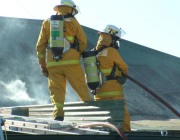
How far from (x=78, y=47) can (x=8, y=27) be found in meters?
8.68

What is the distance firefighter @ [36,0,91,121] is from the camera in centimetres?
629

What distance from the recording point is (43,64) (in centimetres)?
663

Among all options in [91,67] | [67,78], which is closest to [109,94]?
[91,67]

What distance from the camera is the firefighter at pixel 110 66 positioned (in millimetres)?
6887

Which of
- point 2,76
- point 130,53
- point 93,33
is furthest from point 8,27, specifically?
point 130,53

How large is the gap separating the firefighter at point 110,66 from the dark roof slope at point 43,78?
4.73 metres

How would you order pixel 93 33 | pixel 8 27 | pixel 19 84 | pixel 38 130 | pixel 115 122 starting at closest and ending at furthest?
pixel 38 130 < pixel 115 122 < pixel 19 84 < pixel 8 27 < pixel 93 33

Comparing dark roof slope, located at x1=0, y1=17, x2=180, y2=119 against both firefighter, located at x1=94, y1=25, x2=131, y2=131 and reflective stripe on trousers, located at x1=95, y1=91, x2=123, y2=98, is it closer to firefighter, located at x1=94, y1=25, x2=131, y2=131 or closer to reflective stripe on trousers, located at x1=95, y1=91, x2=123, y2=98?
reflective stripe on trousers, located at x1=95, y1=91, x2=123, y2=98

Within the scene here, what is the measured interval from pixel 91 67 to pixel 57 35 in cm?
69

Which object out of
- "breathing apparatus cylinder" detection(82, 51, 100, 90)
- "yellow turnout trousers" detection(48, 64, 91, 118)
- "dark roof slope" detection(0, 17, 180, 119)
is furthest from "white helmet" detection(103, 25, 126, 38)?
"dark roof slope" detection(0, 17, 180, 119)

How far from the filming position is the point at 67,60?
6.29 m

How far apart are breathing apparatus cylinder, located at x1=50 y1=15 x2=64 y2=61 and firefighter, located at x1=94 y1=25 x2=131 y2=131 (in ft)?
2.95

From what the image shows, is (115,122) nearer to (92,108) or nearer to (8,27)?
(92,108)

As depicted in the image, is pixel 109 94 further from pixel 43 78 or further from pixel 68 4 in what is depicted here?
pixel 43 78
